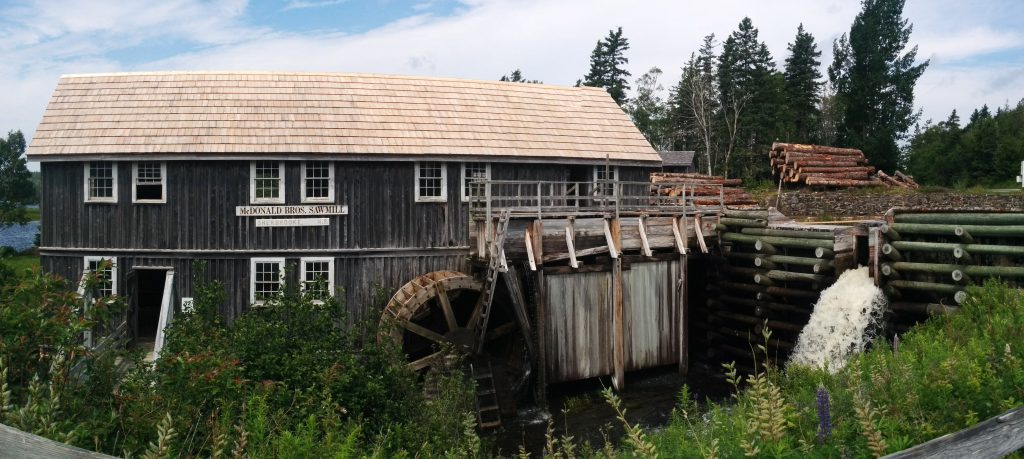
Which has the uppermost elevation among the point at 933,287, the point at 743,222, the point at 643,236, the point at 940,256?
the point at 743,222

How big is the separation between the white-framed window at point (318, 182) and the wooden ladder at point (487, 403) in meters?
5.14

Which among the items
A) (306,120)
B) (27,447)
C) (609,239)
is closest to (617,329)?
(609,239)

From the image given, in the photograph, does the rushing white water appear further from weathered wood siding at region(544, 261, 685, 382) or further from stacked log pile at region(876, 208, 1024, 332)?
weathered wood siding at region(544, 261, 685, 382)

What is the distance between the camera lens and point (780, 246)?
1616 cm

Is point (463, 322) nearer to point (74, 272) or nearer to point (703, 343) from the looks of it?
point (703, 343)

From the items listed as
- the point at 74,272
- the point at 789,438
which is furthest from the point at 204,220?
the point at 789,438

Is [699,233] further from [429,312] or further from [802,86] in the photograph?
[802,86]

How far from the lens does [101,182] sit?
16281 mm

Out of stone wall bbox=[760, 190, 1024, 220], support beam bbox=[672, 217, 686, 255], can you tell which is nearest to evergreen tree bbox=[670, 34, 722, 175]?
stone wall bbox=[760, 190, 1024, 220]

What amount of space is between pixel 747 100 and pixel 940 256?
34.7 metres

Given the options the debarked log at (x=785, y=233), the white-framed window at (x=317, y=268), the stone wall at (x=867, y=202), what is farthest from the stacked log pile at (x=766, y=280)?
the white-framed window at (x=317, y=268)

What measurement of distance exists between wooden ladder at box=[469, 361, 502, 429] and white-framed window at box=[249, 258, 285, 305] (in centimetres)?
485

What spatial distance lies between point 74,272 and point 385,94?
8.37 metres

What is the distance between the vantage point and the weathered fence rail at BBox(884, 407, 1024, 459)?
3.79 m
